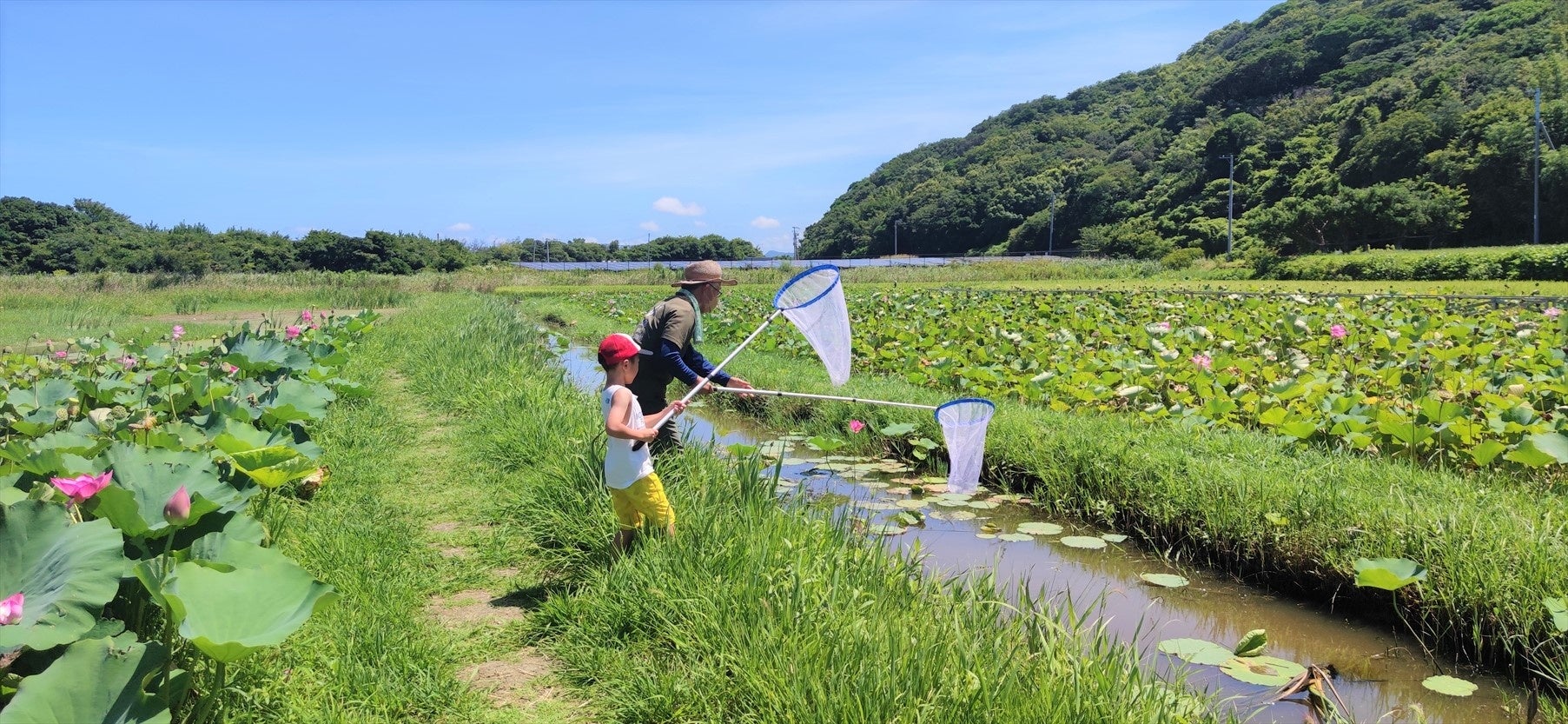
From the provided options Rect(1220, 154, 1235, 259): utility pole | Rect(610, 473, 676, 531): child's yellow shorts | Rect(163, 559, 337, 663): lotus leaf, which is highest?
Rect(1220, 154, 1235, 259): utility pole

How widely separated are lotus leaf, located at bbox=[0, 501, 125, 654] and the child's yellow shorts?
1707 mm

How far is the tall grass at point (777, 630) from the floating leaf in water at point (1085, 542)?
1.08 metres

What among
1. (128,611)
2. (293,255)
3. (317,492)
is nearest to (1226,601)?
(128,611)

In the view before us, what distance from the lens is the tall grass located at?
2.42 meters

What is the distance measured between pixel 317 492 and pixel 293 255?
4883 cm

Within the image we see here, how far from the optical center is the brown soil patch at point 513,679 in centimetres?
289

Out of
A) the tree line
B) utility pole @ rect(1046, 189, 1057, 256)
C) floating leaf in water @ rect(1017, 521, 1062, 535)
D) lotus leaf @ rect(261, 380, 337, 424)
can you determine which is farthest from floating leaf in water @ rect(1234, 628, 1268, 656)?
utility pole @ rect(1046, 189, 1057, 256)

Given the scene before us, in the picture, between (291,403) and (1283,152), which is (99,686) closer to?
(291,403)

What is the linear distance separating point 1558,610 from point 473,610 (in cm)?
369

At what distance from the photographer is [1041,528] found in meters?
Answer: 4.97

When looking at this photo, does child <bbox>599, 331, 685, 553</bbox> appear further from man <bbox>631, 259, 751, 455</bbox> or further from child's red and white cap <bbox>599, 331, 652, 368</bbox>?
man <bbox>631, 259, 751, 455</bbox>

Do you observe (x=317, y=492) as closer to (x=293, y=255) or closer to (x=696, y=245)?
(x=293, y=255)

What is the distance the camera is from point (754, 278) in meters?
38.1

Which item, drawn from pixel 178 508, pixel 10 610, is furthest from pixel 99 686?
pixel 178 508
